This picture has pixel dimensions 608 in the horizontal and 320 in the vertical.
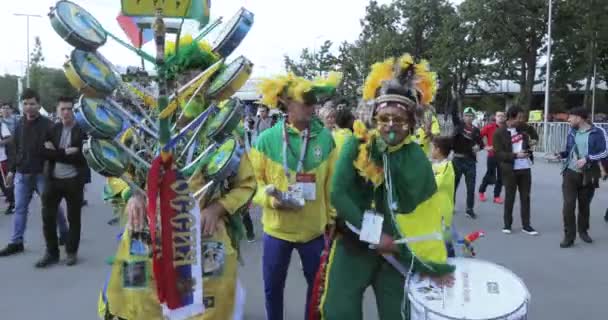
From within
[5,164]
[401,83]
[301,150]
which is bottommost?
[5,164]

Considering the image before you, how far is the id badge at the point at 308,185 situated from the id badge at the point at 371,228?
102 cm

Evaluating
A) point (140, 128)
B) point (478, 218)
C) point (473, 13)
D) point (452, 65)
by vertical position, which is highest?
point (473, 13)

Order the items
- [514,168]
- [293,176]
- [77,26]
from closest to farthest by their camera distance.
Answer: [77,26] → [293,176] → [514,168]

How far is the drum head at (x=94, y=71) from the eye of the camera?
2.14m

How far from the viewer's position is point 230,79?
2426mm

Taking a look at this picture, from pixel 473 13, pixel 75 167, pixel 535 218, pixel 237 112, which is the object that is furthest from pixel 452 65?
pixel 237 112

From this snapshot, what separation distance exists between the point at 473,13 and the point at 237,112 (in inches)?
1354

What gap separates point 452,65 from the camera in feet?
127

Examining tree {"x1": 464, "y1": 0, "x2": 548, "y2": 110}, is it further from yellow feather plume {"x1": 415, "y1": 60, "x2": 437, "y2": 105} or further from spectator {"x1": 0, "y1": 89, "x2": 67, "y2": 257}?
yellow feather plume {"x1": 415, "y1": 60, "x2": 437, "y2": 105}

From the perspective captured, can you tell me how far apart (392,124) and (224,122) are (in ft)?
2.76

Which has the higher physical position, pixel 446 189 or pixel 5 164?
pixel 446 189

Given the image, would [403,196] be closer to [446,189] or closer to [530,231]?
[446,189]

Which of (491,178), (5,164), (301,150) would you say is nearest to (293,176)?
(301,150)

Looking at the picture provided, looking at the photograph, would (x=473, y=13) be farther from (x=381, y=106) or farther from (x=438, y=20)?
(x=381, y=106)
